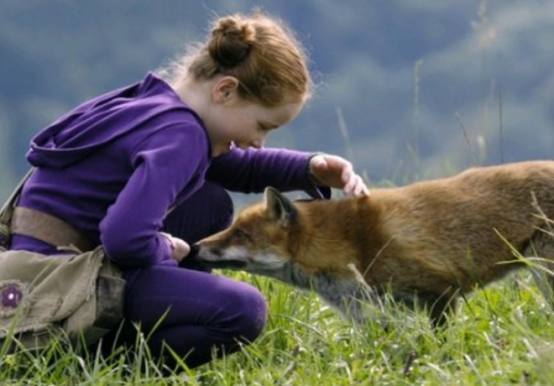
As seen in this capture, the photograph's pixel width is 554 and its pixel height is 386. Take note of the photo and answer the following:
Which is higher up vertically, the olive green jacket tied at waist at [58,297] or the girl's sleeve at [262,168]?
the girl's sleeve at [262,168]

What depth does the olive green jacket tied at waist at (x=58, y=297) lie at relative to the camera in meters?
4.17

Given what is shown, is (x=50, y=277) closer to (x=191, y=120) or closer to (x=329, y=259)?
(x=191, y=120)

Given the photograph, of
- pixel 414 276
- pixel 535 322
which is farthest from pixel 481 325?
pixel 414 276

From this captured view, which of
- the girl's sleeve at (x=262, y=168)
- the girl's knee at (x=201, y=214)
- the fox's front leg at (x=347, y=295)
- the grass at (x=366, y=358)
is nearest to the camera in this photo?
the grass at (x=366, y=358)

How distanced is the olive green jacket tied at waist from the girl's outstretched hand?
133 centimetres

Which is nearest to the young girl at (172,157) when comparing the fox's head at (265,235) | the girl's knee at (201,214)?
the girl's knee at (201,214)

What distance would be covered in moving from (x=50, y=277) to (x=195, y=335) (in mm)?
635

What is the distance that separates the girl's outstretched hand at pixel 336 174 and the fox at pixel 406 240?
9 cm

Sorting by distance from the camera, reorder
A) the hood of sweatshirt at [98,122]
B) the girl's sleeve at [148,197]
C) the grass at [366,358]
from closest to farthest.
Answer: the grass at [366,358] → the girl's sleeve at [148,197] → the hood of sweatshirt at [98,122]

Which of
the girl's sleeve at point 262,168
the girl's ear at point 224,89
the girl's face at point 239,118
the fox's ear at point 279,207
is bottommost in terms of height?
the fox's ear at point 279,207

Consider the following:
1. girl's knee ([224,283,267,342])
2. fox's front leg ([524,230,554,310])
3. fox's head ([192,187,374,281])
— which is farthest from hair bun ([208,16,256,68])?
fox's front leg ([524,230,554,310])

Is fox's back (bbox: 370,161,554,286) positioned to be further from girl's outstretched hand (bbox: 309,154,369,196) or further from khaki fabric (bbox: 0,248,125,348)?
Result: khaki fabric (bbox: 0,248,125,348)

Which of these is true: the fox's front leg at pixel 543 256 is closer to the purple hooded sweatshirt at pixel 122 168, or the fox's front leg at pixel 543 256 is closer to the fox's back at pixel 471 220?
the fox's back at pixel 471 220

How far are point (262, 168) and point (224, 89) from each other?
2.90 feet
